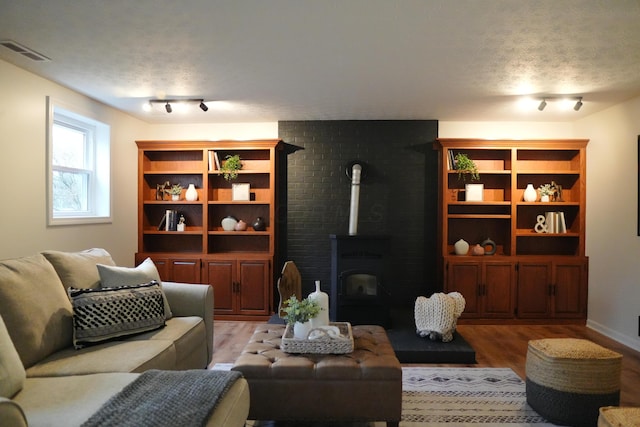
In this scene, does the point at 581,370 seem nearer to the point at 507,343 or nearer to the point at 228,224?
the point at 507,343

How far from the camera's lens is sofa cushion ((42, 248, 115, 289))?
2.71 metres

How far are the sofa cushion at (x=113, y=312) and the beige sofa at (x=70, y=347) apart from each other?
4cm

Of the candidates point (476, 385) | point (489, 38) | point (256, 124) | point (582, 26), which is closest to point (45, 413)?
point (476, 385)

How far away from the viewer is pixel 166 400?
1.74 m

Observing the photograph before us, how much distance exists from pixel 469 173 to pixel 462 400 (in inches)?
120

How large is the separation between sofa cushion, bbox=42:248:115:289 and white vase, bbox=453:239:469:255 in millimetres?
3860

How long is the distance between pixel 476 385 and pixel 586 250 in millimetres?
2828

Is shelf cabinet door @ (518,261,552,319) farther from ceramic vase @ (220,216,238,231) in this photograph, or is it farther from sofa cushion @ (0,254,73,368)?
sofa cushion @ (0,254,73,368)

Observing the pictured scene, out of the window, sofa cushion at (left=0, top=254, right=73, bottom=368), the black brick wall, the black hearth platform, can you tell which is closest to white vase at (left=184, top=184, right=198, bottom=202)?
the window

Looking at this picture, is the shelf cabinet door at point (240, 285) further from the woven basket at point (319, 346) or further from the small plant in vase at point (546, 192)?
the small plant in vase at point (546, 192)

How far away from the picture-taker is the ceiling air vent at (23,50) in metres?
2.90

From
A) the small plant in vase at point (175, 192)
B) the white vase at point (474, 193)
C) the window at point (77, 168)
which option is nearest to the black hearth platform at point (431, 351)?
the white vase at point (474, 193)

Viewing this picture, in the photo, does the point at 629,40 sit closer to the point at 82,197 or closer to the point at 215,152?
the point at 215,152

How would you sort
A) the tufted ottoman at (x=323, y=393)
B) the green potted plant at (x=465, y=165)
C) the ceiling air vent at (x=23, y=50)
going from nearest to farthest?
the tufted ottoman at (x=323, y=393), the ceiling air vent at (x=23, y=50), the green potted plant at (x=465, y=165)
